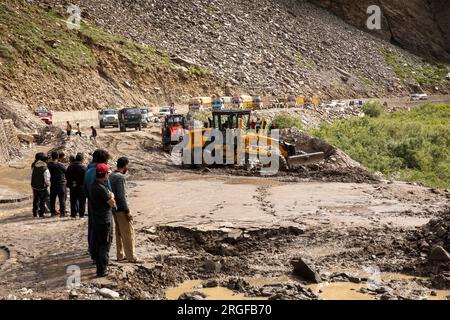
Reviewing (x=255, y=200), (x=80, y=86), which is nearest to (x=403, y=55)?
(x=80, y=86)

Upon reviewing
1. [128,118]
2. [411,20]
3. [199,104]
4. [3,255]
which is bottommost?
[3,255]

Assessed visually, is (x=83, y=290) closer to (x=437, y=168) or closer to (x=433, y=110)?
(x=437, y=168)

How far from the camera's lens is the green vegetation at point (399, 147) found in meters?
28.5

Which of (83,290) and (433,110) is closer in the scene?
(83,290)

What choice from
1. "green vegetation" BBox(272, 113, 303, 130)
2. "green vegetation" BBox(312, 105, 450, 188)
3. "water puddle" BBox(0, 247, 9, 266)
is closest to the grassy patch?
"green vegetation" BBox(272, 113, 303, 130)

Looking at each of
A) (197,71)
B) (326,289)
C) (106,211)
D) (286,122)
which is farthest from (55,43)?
(326,289)

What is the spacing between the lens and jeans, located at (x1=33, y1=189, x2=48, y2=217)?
568 inches

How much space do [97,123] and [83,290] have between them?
36.9 m

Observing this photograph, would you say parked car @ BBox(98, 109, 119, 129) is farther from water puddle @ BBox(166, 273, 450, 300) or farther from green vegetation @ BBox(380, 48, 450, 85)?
green vegetation @ BBox(380, 48, 450, 85)

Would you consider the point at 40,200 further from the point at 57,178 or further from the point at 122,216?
the point at 122,216

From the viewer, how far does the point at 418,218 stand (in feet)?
47.9

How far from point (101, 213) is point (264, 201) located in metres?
7.98

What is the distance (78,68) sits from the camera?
4950 cm
